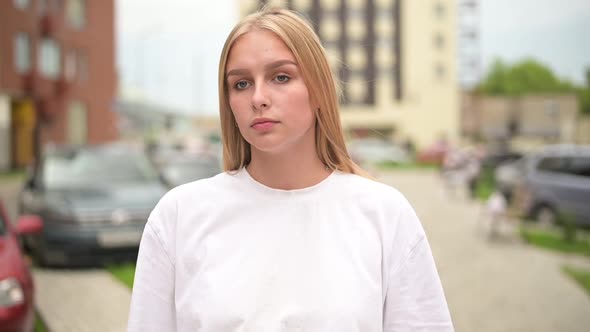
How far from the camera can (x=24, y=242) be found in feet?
30.6

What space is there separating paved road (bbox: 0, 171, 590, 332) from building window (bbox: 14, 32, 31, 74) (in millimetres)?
23036

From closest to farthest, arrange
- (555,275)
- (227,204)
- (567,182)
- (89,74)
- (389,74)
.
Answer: (227,204) → (555,275) → (567,182) → (89,74) → (389,74)

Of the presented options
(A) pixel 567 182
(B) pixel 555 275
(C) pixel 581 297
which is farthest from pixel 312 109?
(A) pixel 567 182

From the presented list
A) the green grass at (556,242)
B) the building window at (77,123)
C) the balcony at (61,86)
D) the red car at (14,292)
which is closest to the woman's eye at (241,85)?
the red car at (14,292)

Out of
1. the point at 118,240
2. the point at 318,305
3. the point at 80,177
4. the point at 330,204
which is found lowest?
the point at 118,240

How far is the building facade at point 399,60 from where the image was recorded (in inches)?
2360

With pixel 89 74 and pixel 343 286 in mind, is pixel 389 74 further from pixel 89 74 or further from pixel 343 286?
pixel 343 286

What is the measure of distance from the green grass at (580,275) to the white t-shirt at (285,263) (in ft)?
23.5

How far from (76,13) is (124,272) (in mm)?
29993

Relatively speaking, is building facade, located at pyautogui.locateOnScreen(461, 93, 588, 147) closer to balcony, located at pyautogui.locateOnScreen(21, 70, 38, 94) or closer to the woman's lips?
balcony, located at pyautogui.locateOnScreen(21, 70, 38, 94)

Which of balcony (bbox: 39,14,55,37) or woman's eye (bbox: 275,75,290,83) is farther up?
balcony (bbox: 39,14,55,37)

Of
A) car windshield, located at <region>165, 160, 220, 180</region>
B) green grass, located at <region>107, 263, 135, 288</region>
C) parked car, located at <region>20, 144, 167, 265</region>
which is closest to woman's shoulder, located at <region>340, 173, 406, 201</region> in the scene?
green grass, located at <region>107, 263, 135, 288</region>

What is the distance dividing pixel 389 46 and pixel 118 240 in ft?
196

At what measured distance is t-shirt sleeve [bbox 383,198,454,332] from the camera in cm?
171
